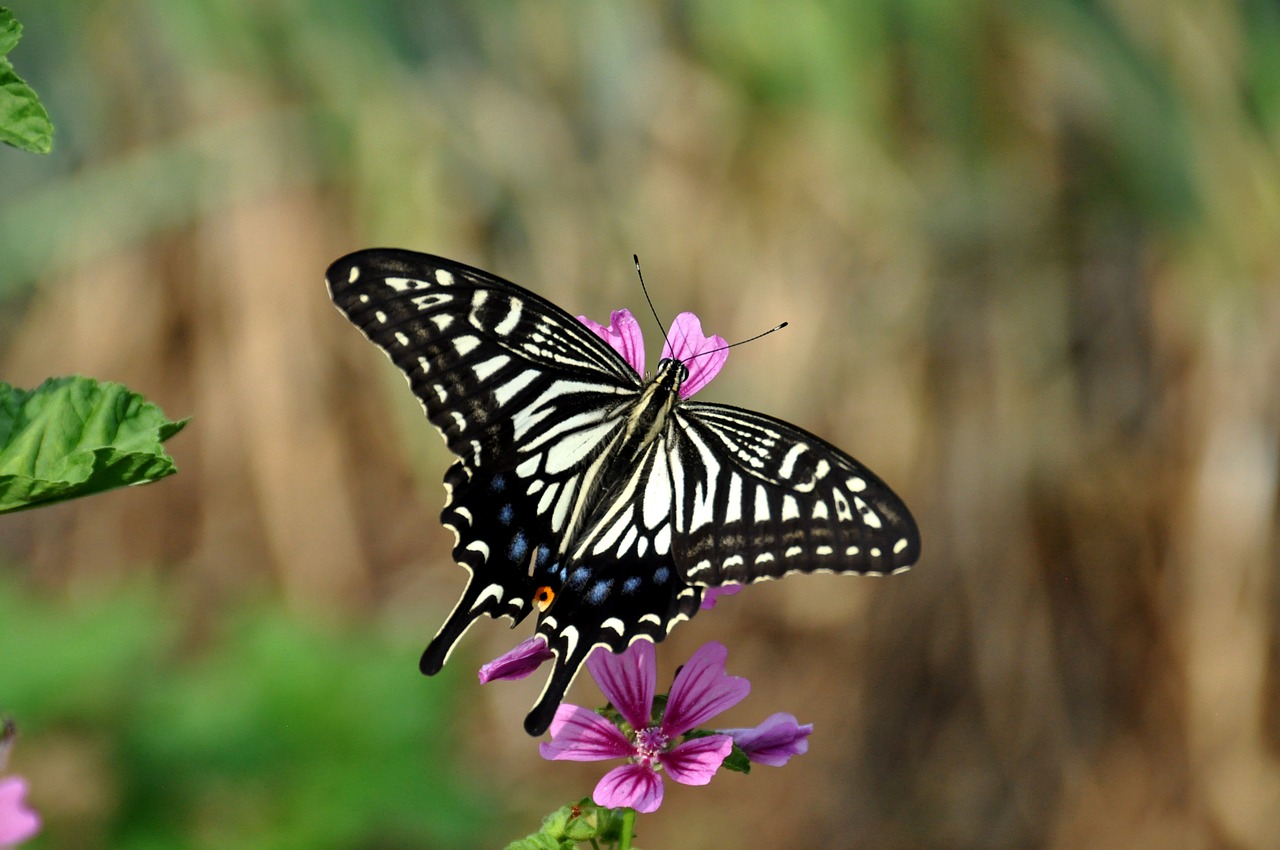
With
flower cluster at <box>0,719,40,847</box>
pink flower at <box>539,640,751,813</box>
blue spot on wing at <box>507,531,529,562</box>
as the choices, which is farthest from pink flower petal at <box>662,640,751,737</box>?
flower cluster at <box>0,719,40,847</box>

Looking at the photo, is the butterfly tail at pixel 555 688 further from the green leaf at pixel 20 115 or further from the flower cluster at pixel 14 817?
the green leaf at pixel 20 115

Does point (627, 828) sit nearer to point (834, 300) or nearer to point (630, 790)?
point (630, 790)

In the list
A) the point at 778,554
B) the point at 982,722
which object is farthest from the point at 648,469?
the point at 982,722

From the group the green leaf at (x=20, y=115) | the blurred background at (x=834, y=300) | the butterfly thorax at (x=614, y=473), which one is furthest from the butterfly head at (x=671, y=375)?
the blurred background at (x=834, y=300)

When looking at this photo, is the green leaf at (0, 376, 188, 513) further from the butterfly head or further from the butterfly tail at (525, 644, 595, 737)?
the butterfly head

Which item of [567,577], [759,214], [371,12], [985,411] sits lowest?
[567,577]

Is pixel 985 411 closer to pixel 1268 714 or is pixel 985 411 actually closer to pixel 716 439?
pixel 1268 714

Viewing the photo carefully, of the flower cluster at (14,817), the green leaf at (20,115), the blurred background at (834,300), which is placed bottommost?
the flower cluster at (14,817)

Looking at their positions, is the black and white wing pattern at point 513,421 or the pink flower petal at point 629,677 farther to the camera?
the black and white wing pattern at point 513,421
